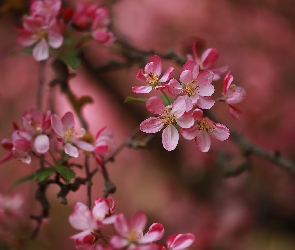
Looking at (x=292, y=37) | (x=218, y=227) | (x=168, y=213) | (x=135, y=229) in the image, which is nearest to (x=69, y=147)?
(x=135, y=229)

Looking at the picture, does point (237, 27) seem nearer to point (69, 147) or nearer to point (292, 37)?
point (292, 37)

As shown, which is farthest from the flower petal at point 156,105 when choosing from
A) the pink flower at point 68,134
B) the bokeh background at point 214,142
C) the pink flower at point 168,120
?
the bokeh background at point 214,142

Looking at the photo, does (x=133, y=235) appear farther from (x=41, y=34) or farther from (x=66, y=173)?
(x=41, y=34)

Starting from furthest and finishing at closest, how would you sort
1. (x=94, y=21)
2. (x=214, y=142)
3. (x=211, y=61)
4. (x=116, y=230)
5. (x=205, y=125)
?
(x=214, y=142), (x=94, y=21), (x=211, y=61), (x=205, y=125), (x=116, y=230)

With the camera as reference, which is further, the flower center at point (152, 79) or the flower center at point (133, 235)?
the flower center at point (152, 79)

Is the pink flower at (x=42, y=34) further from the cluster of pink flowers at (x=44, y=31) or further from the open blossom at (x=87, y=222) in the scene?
the open blossom at (x=87, y=222)

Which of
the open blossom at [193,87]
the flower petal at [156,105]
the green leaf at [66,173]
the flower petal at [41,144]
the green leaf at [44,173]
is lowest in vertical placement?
the green leaf at [44,173]

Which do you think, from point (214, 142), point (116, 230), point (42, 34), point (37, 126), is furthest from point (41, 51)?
point (214, 142)
